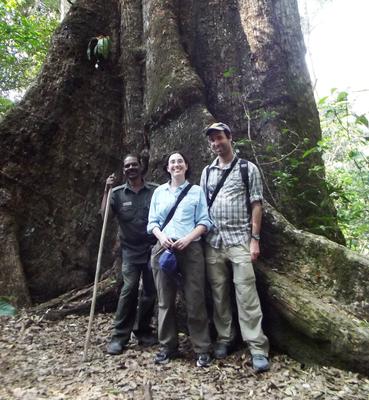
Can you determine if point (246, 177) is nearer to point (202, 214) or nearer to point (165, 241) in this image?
point (202, 214)

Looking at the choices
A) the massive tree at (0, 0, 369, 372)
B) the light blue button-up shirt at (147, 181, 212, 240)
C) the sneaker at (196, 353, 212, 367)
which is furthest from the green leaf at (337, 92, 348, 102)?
the sneaker at (196, 353, 212, 367)

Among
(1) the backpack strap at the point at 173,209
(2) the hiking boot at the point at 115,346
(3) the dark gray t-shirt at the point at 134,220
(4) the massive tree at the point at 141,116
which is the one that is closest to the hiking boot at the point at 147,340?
(2) the hiking boot at the point at 115,346

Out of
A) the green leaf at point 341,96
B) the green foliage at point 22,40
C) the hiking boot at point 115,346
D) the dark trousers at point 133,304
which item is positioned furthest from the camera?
the green foliage at point 22,40

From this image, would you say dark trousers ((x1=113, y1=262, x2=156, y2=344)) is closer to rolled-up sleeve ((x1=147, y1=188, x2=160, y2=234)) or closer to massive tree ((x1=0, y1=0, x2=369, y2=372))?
rolled-up sleeve ((x1=147, y1=188, x2=160, y2=234))

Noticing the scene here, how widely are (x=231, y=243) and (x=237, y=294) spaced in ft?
1.79

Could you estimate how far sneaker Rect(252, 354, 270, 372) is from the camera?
396cm

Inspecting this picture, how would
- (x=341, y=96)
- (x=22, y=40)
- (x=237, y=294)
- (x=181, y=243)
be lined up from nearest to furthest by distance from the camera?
(x=181, y=243), (x=237, y=294), (x=341, y=96), (x=22, y=40)

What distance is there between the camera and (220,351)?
4348 mm

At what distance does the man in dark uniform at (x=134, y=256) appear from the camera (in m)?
4.77

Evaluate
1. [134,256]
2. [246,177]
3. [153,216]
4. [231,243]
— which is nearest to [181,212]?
[153,216]

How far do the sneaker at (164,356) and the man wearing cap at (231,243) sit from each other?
487 millimetres

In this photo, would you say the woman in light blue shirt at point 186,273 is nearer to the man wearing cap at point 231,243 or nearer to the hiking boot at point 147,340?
the man wearing cap at point 231,243

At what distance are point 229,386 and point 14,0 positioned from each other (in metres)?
11.5

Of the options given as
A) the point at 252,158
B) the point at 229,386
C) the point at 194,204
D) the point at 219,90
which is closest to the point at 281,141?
the point at 252,158
